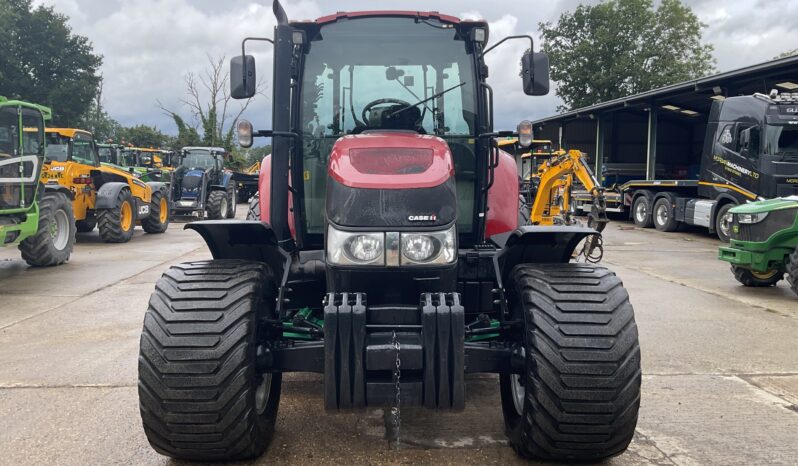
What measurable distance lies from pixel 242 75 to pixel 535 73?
1800 mm

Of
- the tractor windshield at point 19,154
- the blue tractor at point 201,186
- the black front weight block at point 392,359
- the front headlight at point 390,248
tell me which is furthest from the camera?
the blue tractor at point 201,186

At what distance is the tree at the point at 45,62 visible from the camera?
123 ft

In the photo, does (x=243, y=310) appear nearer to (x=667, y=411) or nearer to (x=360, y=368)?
(x=360, y=368)

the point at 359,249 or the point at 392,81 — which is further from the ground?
the point at 392,81

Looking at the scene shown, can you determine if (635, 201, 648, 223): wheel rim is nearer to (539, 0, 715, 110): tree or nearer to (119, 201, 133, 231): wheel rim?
(119, 201, 133, 231): wheel rim

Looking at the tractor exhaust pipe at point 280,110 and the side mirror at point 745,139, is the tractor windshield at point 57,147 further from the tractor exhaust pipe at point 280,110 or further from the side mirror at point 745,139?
the side mirror at point 745,139

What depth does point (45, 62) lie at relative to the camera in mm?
38938

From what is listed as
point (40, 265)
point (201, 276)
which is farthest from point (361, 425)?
point (40, 265)

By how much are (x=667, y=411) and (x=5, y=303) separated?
696cm

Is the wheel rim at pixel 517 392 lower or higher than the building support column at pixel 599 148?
lower

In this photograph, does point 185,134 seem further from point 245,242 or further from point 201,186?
point 245,242

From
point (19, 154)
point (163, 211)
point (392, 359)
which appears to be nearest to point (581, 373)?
point (392, 359)

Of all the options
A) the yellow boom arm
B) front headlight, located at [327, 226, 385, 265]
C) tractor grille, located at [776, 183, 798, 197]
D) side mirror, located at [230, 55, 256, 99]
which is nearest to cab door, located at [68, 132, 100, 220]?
the yellow boom arm

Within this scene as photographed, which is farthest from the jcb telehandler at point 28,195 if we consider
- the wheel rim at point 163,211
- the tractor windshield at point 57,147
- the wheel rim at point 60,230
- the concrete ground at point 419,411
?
the wheel rim at point 163,211
